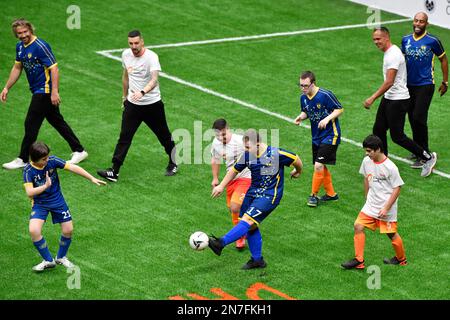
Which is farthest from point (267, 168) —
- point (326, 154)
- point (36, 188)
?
point (36, 188)

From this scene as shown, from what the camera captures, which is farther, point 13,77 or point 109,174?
point 13,77

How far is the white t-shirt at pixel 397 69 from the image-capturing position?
16.0 meters

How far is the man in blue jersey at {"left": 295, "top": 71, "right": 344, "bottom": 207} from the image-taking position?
15062 millimetres

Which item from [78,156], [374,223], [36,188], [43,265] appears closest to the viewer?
[36,188]

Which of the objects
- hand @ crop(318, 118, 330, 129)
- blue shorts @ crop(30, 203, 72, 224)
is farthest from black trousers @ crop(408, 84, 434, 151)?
blue shorts @ crop(30, 203, 72, 224)

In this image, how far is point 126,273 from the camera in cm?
1285

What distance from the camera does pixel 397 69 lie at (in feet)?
52.7

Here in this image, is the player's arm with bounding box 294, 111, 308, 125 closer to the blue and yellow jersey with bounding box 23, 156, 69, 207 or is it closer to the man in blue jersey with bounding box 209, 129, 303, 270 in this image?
the man in blue jersey with bounding box 209, 129, 303, 270

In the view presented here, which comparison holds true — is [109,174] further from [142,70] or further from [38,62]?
[38,62]

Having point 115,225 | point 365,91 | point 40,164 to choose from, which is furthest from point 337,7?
point 40,164

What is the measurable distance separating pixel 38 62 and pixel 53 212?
13.9 feet

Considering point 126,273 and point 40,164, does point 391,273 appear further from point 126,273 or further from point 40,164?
point 40,164

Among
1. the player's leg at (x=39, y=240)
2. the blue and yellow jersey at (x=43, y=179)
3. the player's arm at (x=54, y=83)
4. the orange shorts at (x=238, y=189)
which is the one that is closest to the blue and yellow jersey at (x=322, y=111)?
the orange shorts at (x=238, y=189)

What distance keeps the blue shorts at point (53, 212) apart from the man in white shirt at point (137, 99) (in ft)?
10.9
